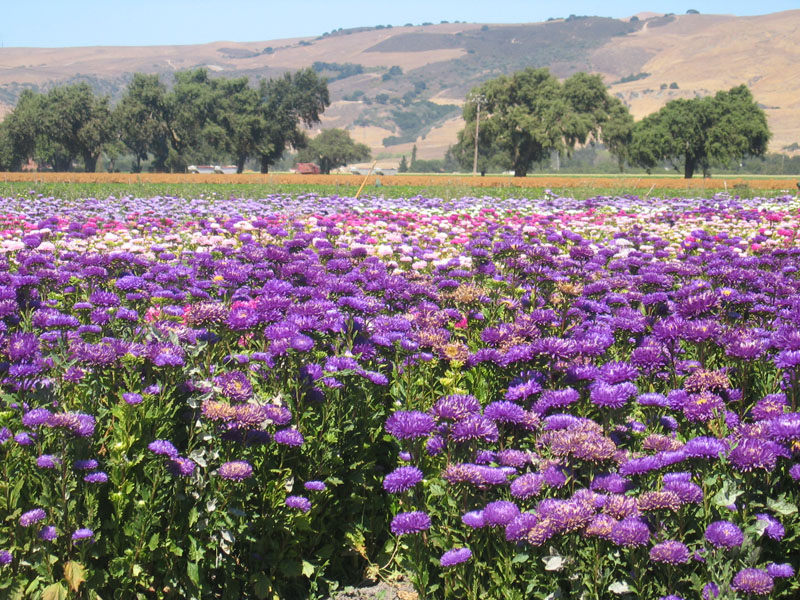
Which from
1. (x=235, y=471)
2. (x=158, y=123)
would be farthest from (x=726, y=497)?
(x=158, y=123)

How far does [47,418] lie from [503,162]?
10827 cm

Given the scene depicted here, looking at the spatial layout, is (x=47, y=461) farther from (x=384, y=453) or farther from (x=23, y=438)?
(x=384, y=453)

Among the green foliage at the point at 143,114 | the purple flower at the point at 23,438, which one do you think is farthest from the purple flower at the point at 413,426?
the green foliage at the point at 143,114

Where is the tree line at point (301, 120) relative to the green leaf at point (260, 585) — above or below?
above

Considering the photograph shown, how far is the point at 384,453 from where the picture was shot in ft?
14.8

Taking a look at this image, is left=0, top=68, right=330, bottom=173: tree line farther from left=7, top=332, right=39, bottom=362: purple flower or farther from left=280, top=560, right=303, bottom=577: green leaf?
left=280, top=560, right=303, bottom=577: green leaf

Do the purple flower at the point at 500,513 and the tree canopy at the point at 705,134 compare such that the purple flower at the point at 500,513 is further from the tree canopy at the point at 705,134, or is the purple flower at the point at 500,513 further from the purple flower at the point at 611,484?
the tree canopy at the point at 705,134

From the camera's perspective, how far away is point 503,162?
10819 cm

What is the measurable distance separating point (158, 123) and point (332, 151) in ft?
144

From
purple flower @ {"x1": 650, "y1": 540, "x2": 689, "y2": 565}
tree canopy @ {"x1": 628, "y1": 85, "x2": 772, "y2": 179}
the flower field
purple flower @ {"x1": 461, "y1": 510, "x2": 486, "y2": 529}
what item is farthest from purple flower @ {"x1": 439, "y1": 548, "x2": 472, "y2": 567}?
tree canopy @ {"x1": 628, "y1": 85, "x2": 772, "y2": 179}

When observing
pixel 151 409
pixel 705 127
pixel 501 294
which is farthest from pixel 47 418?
pixel 705 127

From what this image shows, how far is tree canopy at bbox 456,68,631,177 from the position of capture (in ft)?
224

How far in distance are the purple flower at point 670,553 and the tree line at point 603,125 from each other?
65900 millimetres

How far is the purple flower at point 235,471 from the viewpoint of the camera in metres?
3.09
